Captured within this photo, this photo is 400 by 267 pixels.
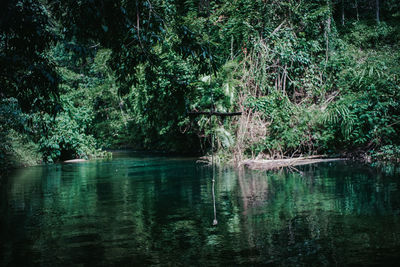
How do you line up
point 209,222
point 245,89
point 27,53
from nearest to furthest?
point 209,222 < point 27,53 < point 245,89

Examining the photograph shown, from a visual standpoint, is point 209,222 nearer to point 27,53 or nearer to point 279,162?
point 27,53

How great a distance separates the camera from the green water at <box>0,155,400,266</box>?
470cm

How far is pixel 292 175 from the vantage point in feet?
37.0

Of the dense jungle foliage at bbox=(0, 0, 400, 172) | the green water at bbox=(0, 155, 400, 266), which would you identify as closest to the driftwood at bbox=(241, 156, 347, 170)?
the dense jungle foliage at bbox=(0, 0, 400, 172)

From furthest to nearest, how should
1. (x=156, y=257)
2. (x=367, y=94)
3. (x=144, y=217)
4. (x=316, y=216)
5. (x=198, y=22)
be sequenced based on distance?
(x=198, y=22), (x=367, y=94), (x=144, y=217), (x=316, y=216), (x=156, y=257)

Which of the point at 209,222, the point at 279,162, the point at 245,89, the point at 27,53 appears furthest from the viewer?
the point at 245,89

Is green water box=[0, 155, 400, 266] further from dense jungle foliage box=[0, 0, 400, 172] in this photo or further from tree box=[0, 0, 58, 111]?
tree box=[0, 0, 58, 111]

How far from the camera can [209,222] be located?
6.28 metres

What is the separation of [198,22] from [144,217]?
45.1 ft

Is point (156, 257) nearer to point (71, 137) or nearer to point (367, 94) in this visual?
point (367, 94)

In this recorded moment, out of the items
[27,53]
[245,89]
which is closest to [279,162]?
[245,89]

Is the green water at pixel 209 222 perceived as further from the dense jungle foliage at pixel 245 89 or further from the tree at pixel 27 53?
the tree at pixel 27 53

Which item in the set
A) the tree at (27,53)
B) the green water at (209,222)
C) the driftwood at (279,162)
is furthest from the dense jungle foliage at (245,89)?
the green water at (209,222)

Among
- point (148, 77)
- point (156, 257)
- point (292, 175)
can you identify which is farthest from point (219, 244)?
point (292, 175)
